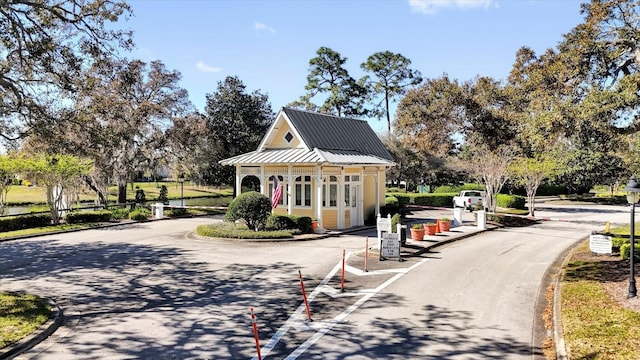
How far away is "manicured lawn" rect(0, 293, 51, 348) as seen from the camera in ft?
30.2

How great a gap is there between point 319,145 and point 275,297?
16.0m

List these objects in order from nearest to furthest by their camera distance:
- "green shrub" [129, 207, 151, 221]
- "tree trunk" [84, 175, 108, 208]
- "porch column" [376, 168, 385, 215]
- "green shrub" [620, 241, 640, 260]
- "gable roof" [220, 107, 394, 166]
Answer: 1. "green shrub" [620, 241, 640, 260]
2. "gable roof" [220, 107, 394, 166]
3. "porch column" [376, 168, 385, 215]
4. "green shrub" [129, 207, 151, 221]
5. "tree trunk" [84, 175, 108, 208]

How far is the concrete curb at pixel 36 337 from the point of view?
8453mm

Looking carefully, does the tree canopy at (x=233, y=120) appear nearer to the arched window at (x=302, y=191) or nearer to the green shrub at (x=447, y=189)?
the arched window at (x=302, y=191)

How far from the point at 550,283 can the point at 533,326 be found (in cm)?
453

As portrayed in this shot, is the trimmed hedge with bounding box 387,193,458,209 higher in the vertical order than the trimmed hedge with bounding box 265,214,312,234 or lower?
higher

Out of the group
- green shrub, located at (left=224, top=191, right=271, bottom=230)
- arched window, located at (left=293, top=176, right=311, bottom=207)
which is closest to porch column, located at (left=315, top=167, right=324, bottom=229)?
arched window, located at (left=293, top=176, right=311, bottom=207)

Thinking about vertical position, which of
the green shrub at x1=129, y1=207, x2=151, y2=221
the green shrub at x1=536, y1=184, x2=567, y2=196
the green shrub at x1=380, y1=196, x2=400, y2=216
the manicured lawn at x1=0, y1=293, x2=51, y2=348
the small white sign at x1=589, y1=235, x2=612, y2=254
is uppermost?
the green shrub at x1=536, y1=184, x2=567, y2=196

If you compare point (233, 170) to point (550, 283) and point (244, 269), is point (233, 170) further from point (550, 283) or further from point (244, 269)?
point (550, 283)

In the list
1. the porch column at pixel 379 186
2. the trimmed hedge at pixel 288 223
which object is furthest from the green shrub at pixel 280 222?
the porch column at pixel 379 186

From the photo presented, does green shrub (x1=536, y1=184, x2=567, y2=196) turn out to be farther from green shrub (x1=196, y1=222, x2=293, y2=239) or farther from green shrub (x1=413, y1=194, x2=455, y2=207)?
green shrub (x1=196, y1=222, x2=293, y2=239)

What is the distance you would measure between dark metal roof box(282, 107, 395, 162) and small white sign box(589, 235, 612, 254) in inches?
590

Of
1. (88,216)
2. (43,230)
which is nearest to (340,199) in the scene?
(88,216)

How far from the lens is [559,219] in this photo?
34.1 metres
